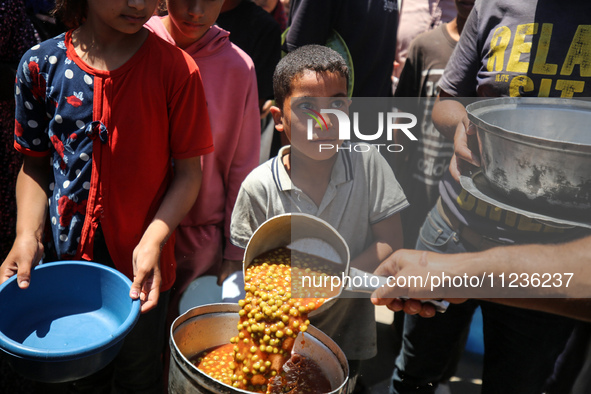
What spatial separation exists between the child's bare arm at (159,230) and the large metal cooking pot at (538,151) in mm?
1071

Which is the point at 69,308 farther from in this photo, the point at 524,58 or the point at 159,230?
the point at 524,58

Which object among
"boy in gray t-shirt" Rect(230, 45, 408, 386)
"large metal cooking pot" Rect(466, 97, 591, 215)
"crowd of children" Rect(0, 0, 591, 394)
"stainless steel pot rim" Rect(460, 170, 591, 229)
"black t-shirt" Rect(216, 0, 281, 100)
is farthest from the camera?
"black t-shirt" Rect(216, 0, 281, 100)

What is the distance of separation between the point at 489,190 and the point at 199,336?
1160mm

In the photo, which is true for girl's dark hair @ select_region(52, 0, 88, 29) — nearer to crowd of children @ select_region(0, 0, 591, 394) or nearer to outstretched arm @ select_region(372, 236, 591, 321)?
crowd of children @ select_region(0, 0, 591, 394)

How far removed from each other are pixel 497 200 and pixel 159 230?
121 centimetres

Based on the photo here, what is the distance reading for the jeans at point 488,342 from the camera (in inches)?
81.0

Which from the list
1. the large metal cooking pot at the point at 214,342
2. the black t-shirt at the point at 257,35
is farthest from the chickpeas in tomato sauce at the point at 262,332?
the black t-shirt at the point at 257,35

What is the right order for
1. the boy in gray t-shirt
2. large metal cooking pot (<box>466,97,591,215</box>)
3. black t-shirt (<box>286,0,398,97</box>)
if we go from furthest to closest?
black t-shirt (<box>286,0,398,97</box>)
the boy in gray t-shirt
large metal cooking pot (<box>466,97,591,215</box>)

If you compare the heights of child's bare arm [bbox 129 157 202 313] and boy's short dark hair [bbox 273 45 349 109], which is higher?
boy's short dark hair [bbox 273 45 349 109]

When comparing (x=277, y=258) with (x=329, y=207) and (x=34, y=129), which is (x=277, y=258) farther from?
(x=34, y=129)

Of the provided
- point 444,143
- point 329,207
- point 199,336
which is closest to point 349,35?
point 444,143

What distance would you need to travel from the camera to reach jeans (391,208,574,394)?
2059 mm

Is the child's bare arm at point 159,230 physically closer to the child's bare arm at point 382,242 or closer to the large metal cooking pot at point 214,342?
the large metal cooking pot at point 214,342

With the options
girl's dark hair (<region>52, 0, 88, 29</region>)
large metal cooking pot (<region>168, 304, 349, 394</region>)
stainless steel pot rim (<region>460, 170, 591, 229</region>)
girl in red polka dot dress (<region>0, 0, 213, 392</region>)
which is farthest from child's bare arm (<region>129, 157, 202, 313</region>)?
stainless steel pot rim (<region>460, 170, 591, 229</region>)
